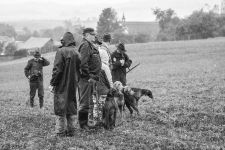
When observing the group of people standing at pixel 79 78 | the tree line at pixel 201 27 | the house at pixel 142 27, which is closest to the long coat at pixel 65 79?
the group of people standing at pixel 79 78

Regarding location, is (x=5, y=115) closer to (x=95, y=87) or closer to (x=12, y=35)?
(x=95, y=87)

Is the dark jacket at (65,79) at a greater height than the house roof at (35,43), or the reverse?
the dark jacket at (65,79)

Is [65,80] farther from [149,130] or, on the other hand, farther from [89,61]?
[149,130]

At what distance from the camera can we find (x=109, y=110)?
10406 mm

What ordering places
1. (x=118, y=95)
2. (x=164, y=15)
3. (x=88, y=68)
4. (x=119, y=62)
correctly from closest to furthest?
(x=88, y=68)
(x=118, y=95)
(x=119, y=62)
(x=164, y=15)

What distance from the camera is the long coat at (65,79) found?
374 inches

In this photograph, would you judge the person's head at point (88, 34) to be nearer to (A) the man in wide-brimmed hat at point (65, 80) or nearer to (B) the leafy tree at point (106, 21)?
(A) the man in wide-brimmed hat at point (65, 80)

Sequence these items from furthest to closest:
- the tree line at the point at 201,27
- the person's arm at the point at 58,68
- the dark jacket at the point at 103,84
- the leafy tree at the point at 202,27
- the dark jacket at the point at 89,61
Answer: the tree line at the point at 201,27
the leafy tree at the point at 202,27
the dark jacket at the point at 103,84
the dark jacket at the point at 89,61
the person's arm at the point at 58,68

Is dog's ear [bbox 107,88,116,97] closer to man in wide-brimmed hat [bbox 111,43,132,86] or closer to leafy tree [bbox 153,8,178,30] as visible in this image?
man in wide-brimmed hat [bbox 111,43,132,86]

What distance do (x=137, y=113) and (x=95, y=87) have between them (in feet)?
9.21

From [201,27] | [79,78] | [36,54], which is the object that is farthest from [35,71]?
[201,27]

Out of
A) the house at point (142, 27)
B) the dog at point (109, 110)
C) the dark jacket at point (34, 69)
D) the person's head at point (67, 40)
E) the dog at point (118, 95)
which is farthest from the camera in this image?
the house at point (142, 27)

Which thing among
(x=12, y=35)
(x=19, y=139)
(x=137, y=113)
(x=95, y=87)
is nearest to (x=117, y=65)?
(x=137, y=113)

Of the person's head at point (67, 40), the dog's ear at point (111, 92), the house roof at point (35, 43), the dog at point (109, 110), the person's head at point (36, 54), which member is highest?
the person's head at point (67, 40)
